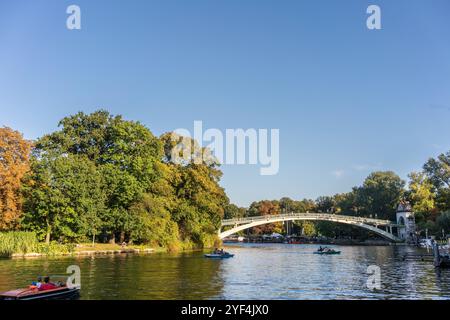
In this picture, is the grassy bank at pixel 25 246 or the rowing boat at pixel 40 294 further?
the grassy bank at pixel 25 246

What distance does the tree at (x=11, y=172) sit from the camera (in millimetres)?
43500

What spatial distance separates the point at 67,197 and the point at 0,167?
24.3 feet

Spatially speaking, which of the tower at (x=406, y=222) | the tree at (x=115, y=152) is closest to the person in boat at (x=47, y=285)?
the tree at (x=115, y=152)

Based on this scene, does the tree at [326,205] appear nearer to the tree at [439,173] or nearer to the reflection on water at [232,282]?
the tree at [439,173]

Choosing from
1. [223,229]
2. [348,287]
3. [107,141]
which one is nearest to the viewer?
[348,287]

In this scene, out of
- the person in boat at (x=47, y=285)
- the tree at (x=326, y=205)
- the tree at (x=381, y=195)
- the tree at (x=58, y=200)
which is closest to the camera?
Result: the person in boat at (x=47, y=285)

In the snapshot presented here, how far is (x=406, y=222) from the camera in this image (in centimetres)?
9019

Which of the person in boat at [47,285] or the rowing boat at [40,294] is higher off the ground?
the person in boat at [47,285]

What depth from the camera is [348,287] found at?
79.9ft

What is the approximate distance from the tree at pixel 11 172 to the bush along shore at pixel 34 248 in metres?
3.23

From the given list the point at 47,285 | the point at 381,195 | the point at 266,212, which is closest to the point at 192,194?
the point at 47,285

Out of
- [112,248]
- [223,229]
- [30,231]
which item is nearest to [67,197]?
[30,231]
